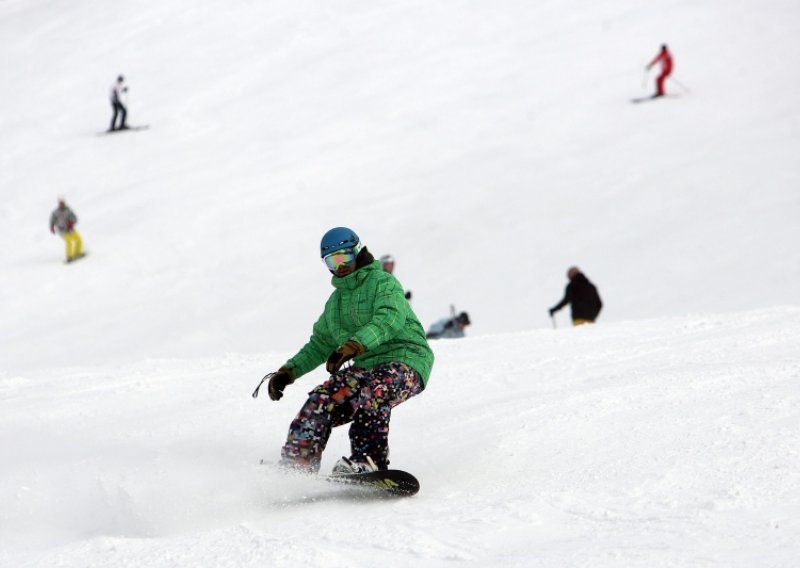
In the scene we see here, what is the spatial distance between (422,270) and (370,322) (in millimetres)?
12346

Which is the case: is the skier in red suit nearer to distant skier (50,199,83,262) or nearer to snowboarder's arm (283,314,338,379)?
distant skier (50,199,83,262)

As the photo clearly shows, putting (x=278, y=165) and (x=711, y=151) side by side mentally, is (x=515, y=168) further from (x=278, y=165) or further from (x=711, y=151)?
(x=278, y=165)

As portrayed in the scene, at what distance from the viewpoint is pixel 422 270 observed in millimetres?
17406

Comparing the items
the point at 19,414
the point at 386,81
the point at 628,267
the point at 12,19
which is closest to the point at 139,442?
the point at 19,414

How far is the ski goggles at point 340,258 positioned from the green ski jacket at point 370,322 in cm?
7

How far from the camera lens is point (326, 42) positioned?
3064cm

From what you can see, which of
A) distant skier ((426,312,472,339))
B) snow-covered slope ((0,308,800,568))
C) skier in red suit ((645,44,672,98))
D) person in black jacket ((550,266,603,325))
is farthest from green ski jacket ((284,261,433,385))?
skier in red suit ((645,44,672,98))

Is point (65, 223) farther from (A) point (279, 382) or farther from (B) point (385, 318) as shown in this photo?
(B) point (385, 318)

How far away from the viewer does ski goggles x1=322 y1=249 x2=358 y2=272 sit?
5207 millimetres

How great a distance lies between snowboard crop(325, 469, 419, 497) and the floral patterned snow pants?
18cm

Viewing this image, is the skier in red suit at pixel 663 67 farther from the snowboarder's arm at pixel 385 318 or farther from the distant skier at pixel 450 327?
the snowboarder's arm at pixel 385 318

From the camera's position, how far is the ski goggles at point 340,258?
205 inches

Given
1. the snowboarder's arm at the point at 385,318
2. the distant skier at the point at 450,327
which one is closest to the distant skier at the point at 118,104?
the distant skier at the point at 450,327

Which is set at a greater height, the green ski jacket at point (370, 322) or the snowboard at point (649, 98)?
the snowboard at point (649, 98)
